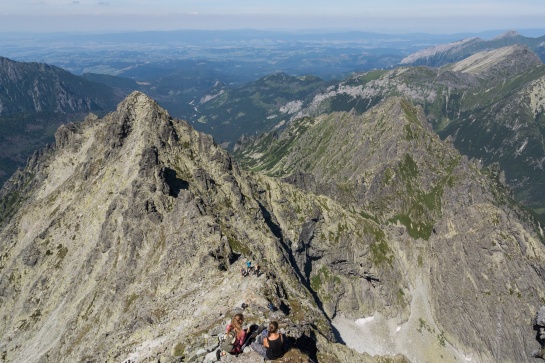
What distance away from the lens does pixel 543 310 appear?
51.1 metres

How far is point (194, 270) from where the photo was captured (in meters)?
86.6

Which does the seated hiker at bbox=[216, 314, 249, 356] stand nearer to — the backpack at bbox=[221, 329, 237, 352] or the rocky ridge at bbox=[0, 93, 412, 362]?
the backpack at bbox=[221, 329, 237, 352]

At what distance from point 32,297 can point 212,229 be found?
184 ft

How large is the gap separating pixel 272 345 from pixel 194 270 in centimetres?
5505

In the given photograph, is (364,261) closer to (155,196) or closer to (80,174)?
(155,196)

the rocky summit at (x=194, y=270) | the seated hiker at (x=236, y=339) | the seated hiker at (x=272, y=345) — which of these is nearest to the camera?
the seated hiker at (x=272, y=345)

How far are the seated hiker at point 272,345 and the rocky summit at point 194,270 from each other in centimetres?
176

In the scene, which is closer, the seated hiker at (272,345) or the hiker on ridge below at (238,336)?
the seated hiker at (272,345)

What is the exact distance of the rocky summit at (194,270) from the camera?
6450 cm

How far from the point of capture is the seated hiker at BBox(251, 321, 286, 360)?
3375 centimetres

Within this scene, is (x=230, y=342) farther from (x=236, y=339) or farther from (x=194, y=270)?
(x=194, y=270)

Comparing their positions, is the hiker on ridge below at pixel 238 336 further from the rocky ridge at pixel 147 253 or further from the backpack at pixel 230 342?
the rocky ridge at pixel 147 253

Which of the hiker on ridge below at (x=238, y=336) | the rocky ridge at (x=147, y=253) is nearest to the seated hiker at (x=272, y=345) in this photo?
the hiker on ridge below at (x=238, y=336)

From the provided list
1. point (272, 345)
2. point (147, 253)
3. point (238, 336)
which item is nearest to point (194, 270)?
point (147, 253)
